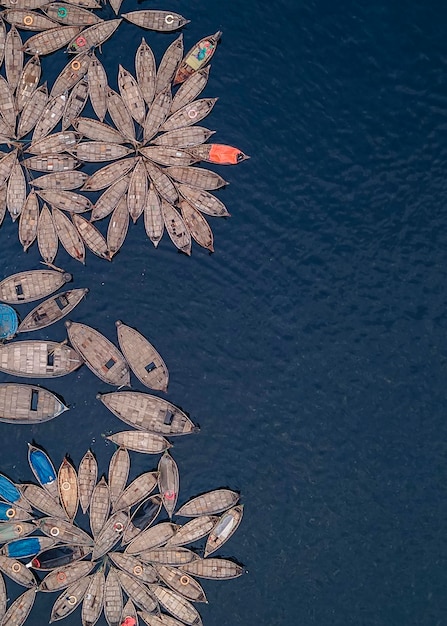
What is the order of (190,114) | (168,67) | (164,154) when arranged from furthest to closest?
(168,67) → (190,114) → (164,154)

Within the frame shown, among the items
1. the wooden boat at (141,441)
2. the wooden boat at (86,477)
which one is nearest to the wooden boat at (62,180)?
the wooden boat at (141,441)

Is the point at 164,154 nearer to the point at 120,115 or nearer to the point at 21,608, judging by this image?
the point at 120,115

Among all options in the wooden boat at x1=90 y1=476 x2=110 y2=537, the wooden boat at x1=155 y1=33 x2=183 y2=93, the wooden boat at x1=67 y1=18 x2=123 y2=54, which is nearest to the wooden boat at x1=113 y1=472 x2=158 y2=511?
the wooden boat at x1=90 y1=476 x2=110 y2=537

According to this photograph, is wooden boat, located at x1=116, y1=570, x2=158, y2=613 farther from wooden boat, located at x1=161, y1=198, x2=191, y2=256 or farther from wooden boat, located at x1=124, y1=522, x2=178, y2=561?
wooden boat, located at x1=161, y1=198, x2=191, y2=256

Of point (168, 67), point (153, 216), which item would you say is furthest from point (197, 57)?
point (153, 216)

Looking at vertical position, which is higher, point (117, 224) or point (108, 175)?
point (108, 175)

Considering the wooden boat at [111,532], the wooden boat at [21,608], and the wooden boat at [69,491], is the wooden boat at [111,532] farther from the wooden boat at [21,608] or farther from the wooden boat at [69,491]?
the wooden boat at [21,608]
